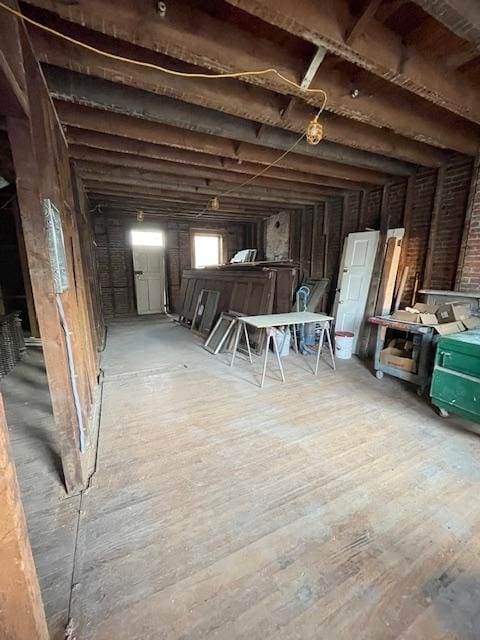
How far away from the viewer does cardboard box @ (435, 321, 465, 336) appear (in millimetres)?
2791

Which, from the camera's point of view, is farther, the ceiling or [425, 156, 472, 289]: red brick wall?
[425, 156, 472, 289]: red brick wall

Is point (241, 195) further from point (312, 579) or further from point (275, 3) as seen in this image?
point (312, 579)

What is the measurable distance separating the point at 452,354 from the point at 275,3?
112 inches

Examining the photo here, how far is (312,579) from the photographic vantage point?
1279mm

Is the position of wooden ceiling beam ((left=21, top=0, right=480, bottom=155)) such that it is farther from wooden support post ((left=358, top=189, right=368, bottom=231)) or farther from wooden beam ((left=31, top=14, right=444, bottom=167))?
wooden support post ((left=358, top=189, right=368, bottom=231))

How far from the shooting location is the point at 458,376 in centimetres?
247

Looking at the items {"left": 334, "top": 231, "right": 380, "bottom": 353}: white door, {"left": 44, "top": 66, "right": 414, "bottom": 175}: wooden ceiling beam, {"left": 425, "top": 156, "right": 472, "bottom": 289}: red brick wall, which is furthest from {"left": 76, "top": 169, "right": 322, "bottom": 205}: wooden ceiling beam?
{"left": 425, "top": 156, "right": 472, "bottom": 289}: red brick wall

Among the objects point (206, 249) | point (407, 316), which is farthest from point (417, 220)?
point (206, 249)

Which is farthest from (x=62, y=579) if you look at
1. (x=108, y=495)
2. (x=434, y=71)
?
(x=434, y=71)

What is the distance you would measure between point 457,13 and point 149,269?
7.48 m

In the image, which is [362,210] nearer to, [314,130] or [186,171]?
[186,171]

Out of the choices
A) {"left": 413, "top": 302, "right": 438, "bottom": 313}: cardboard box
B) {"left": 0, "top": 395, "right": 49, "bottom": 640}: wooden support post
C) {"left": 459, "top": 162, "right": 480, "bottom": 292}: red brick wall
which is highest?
{"left": 459, "top": 162, "right": 480, "bottom": 292}: red brick wall

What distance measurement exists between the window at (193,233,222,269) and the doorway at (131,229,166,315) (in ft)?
3.50

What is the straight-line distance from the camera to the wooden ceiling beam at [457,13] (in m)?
1.33
